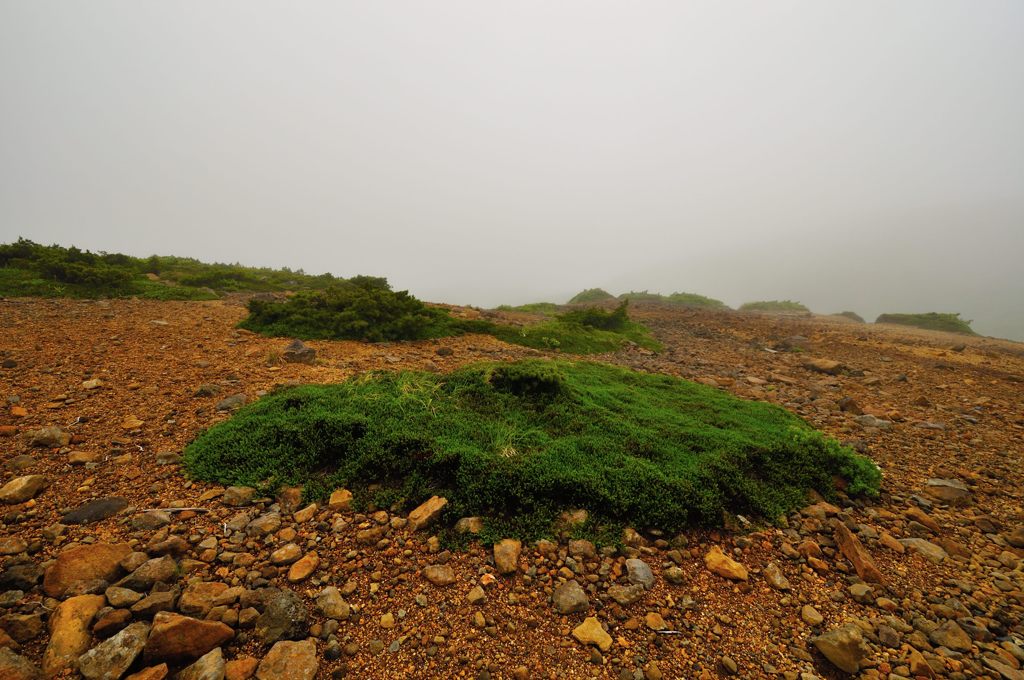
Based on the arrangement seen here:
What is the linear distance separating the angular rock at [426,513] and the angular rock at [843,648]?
3.42 meters

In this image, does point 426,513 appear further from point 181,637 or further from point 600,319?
→ point 600,319

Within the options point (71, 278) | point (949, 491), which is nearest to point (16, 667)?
point (949, 491)

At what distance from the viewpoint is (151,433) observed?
5039 millimetres

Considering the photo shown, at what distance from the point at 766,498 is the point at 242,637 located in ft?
17.9

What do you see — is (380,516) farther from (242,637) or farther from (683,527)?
(683,527)

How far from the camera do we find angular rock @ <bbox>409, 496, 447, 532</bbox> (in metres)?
3.98

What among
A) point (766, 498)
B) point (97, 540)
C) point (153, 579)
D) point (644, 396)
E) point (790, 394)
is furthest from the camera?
point (790, 394)

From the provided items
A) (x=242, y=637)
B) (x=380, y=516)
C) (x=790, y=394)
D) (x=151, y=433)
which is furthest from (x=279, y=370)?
(x=790, y=394)

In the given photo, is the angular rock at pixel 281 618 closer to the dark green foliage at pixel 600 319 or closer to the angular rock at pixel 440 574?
the angular rock at pixel 440 574

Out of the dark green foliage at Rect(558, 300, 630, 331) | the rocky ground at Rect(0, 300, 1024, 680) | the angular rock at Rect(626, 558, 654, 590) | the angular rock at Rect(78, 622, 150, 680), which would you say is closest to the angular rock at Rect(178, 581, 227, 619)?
the rocky ground at Rect(0, 300, 1024, 680)

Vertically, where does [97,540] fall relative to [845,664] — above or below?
above

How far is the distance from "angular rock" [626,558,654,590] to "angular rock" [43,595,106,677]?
4.12m

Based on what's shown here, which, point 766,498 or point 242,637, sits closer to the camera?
point 242,637

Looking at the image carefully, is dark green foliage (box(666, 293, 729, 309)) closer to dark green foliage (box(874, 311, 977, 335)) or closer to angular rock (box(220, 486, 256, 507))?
dark green foliage (box(874, 311, 977, 335))
